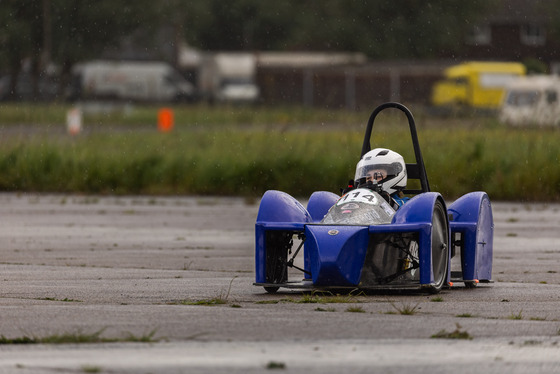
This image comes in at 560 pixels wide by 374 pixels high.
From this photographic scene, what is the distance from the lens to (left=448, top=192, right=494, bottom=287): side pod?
441 inches

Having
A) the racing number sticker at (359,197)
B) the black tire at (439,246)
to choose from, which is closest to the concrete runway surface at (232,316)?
the black tire at (439,246)

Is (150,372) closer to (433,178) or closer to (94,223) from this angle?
(94,223)

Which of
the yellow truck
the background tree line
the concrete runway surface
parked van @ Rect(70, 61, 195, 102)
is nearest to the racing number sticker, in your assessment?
the concrete runway surface

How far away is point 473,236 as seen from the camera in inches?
442

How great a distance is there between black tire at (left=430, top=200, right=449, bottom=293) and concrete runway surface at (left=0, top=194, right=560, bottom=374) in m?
0.15

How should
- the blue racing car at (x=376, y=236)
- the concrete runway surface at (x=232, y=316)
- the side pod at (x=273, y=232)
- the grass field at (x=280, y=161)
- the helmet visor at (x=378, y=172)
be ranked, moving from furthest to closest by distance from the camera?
the grass field at (x=280, y=161), the helmet visor at (x=378, y=172), the side pod at (x=273, y=232), the blue racing car at (x=376, y=236), the concrete runway surface at (x=232, y=316)

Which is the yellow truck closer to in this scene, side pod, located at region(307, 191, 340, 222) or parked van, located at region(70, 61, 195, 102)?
parked van, located at region(70, 61, 195, 102)

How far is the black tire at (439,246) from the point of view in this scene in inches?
405

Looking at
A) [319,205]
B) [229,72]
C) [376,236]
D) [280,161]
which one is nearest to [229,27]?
[229,72]

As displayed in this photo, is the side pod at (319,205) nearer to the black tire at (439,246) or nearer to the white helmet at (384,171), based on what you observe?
the white helmet at (384,171)

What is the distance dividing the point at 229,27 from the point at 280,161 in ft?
214

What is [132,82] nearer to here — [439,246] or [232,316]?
[439,246]

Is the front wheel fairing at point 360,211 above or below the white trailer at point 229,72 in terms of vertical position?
below

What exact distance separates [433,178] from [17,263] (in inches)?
460
